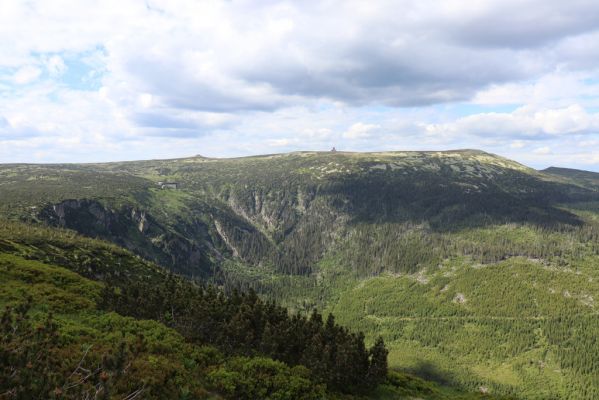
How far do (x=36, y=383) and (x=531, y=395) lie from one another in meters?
219

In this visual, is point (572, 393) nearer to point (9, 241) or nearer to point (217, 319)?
point (217, 319)

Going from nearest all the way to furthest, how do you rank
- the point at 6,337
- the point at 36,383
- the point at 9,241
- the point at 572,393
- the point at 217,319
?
1. the point at 36,383
2. the point at 6,337
3. the point at 217,319
4. the point at 9,241
5. the point at 572,393

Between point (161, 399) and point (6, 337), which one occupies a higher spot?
point (6, 337)

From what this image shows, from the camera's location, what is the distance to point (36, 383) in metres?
14.2

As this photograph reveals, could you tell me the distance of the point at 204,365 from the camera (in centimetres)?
4266

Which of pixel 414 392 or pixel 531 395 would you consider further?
pixel 531 395

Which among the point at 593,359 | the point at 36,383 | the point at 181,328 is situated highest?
the point at 36,383

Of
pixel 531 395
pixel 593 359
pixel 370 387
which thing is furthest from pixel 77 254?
pixel 593 359

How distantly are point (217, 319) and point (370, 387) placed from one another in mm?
28305

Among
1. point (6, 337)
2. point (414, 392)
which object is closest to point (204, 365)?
point (6, 337)

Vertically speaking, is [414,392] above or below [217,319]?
below

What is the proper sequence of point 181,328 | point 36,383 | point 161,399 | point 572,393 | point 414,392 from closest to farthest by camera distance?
1. point 36,383
2. point 161,399
3. point 181,328
4. point 414,392
5. point 572,393

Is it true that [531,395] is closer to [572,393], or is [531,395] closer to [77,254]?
[572,393]

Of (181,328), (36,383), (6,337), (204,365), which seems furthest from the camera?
(181,328)
